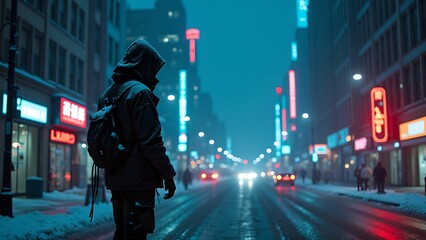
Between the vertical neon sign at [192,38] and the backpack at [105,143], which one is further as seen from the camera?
the vertical neon sign at [192,38]

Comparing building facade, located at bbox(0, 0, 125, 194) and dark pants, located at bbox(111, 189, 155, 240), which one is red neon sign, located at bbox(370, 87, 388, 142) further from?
dark pants, located at bbox(111, 189, 155, 240)

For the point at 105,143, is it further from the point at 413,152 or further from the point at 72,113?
the point at 413,152

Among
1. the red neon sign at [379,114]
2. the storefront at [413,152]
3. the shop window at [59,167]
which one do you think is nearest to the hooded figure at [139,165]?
the shop window at [59,167]

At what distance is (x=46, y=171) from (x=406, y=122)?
2516cm

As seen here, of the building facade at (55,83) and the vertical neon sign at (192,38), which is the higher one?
the vertical neon sign at (192,38)

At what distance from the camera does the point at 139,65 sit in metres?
5.05

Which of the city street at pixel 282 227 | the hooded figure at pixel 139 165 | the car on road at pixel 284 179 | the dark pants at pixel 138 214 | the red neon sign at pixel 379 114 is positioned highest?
the red neon sign at pixel 379 114

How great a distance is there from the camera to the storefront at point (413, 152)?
35.7 metres

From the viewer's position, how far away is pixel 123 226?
485cm

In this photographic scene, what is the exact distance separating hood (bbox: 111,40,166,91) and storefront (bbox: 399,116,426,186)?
1299 inches

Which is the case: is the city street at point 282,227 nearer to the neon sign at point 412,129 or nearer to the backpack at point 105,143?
the backpack at point 105,143

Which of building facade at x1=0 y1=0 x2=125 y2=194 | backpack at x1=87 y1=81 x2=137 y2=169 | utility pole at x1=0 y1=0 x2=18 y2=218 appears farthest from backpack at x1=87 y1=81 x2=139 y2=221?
building facade at x1=0 y1=0 x2=125 y2=194

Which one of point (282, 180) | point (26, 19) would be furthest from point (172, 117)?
point (26, 19)

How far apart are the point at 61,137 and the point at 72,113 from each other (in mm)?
1806
